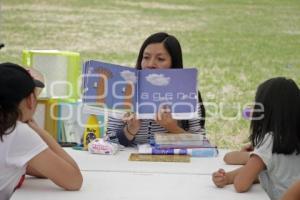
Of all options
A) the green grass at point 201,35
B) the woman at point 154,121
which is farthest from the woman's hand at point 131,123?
Answer: the green grass at point 201,35

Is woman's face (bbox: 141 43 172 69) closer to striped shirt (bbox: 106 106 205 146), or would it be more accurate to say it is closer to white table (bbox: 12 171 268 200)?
striped shirt (bbox: 106 106 205 146)

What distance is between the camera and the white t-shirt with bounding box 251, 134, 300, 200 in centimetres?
205

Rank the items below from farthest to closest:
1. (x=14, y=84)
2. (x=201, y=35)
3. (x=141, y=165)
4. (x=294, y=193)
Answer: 1. (x=201, y=35)
2. (x=141, y=165)
3. (x=14, y=84)
4. (x=294, y=193)

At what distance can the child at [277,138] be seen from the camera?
2035mm

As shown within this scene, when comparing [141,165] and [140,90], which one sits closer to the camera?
[141,165]

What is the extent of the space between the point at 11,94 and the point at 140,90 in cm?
77

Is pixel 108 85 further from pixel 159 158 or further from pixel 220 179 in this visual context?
pixel 220 179

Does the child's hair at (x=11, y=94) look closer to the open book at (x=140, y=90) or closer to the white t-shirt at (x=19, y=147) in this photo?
the white t-shirt at (x=19, y=147)

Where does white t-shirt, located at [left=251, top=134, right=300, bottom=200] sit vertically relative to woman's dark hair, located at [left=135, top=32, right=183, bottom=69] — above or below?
below

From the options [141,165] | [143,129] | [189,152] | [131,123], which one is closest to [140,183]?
[141,165]

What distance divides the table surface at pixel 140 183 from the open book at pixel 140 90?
261 millimetres

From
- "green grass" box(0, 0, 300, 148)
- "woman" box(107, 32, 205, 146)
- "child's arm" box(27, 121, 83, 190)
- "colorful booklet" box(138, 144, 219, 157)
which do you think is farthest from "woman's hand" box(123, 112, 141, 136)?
"green grass" box(0, 0, 300, 148)

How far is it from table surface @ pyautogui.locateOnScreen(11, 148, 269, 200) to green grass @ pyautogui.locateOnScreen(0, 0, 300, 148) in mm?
2277

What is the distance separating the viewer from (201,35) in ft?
31.0
